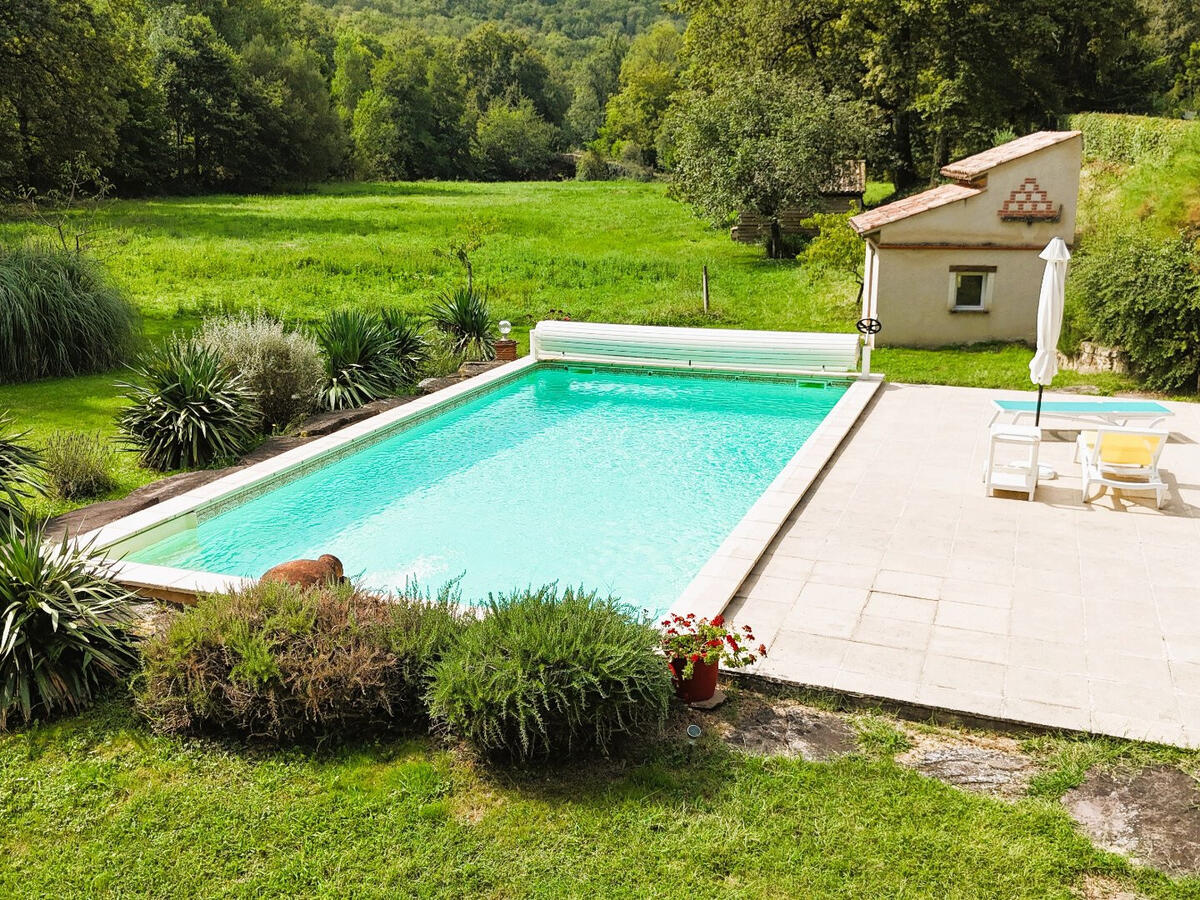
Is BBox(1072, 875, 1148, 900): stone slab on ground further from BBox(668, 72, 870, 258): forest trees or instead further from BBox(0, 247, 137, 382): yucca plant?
BBox(668, 72, 870, 258): forest trees

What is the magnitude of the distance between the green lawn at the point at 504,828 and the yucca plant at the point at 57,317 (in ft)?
30.7

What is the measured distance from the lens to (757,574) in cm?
696

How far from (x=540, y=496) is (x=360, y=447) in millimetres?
2452

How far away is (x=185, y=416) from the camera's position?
9.79 m

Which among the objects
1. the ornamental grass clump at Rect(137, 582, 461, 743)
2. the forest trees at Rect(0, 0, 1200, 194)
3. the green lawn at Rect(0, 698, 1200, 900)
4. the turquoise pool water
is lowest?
the turquoise pool water

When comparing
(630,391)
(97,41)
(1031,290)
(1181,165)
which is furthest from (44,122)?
(1181,165)

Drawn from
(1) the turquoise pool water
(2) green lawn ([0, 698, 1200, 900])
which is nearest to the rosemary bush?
(1) the turquoise pool water

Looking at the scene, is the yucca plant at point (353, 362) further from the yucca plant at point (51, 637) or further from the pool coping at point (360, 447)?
the yucca plant at point (51, 637)

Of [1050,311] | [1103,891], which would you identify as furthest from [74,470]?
[1050,311]

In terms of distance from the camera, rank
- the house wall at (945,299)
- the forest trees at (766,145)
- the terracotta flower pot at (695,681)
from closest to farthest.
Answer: the terracotta flower pot at (695,681)
the house wall at (945,299)
the forest trees at (766,145)

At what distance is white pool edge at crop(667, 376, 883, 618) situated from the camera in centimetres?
646

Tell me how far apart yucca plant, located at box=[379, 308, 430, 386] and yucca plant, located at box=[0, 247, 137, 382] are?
12.6ft

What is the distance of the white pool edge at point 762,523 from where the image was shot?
21.2ft

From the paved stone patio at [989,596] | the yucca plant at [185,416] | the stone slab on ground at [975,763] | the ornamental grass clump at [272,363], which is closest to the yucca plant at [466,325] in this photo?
the ornamental grass clump at [272,363]
